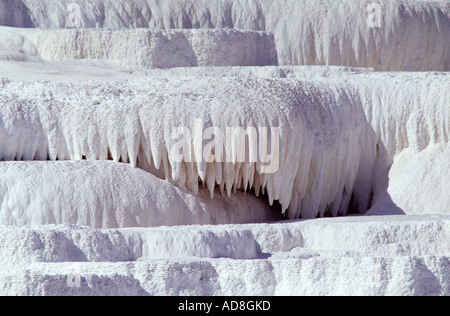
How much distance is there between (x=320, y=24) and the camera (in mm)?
14711

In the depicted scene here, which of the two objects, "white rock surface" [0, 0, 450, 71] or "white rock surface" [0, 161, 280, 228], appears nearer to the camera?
"white rock surface" [0, 161, 280, 228]

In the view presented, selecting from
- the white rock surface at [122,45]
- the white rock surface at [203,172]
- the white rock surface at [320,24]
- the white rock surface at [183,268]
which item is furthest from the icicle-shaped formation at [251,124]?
the white rock surface at [320,24]

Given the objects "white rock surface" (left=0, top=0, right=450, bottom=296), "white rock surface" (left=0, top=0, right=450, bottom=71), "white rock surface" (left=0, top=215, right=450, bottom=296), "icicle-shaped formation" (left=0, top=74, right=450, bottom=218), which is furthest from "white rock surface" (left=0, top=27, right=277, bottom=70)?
"white rock surface" (left=0, top=215, right=450, bottom=296)

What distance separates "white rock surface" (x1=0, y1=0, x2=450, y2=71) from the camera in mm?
14281

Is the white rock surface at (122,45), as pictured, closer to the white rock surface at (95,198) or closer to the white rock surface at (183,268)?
the white rock surface at (95,198)

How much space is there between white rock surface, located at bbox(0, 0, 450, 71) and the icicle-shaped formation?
3.50 meters

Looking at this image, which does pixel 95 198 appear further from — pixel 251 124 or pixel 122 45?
pixel 122 45

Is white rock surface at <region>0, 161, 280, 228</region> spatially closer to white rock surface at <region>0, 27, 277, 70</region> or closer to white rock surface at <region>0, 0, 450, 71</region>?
white rock surface at <region>0, 27, 277, 70</region>

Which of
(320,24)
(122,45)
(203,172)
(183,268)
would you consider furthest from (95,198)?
(320,24)

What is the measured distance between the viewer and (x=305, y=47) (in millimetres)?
14617

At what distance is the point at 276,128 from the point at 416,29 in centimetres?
556

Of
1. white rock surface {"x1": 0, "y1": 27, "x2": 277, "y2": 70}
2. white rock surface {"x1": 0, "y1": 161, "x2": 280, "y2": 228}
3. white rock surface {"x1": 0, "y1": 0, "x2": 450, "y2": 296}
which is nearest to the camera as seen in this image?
white rock surface {"x1": 0, "y1": 0, "x2": 450, "y2": 296}

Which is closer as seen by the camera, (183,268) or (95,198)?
(183,268)

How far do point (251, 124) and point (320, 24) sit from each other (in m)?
5.05
